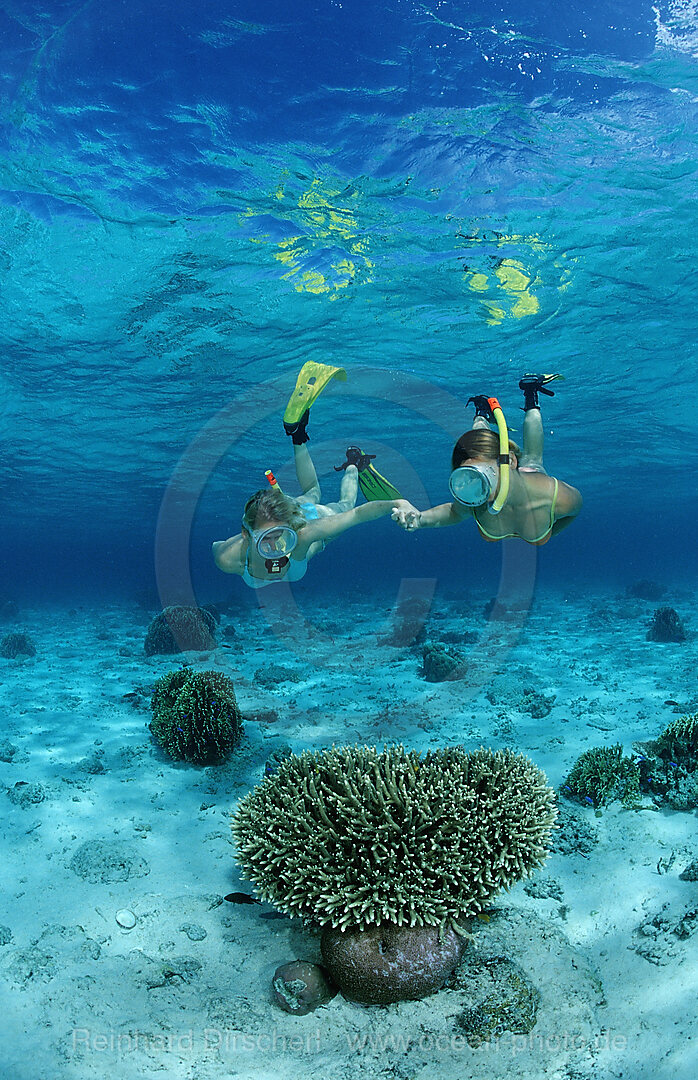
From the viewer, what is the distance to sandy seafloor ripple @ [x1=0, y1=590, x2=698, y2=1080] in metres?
3.68

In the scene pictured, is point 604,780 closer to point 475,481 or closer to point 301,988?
point 475,481

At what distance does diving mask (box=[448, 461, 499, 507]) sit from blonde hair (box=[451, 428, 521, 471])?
0.08m

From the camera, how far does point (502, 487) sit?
5105 millimetres

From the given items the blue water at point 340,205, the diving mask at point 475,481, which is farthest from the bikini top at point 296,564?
the blue water at point 340,205

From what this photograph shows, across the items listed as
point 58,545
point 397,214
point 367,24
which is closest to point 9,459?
point 397,214

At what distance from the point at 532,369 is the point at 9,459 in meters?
25.6

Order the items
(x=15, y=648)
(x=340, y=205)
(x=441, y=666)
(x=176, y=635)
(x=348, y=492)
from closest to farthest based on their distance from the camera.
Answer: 1. (x=348, y=492)
2. (x=340, y=205)
3. (x=441, y=666)
4. (x=176, y=635)
5. (x=15, y=648)

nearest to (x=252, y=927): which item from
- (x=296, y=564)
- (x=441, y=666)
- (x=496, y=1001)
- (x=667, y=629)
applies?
(x=496, y=1001)

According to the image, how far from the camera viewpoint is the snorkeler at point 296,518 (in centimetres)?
610

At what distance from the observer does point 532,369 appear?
21.2 metres

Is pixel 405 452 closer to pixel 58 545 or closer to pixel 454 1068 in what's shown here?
pixel 454 1068

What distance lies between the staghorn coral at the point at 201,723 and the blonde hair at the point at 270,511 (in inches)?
129

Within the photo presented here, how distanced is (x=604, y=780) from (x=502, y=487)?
3.86 m

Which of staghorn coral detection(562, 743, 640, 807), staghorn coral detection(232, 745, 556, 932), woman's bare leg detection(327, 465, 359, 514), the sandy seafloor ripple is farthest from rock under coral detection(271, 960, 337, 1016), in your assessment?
woman's bare leg detection(327, 465, 359, 514)
